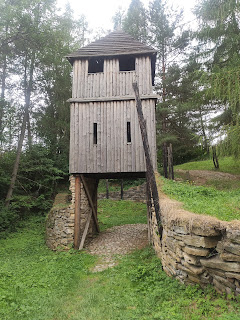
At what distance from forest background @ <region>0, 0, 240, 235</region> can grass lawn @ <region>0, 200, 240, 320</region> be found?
4.94m

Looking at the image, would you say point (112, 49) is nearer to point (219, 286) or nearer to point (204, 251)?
point (204, 251)

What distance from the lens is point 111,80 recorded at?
9.86 m

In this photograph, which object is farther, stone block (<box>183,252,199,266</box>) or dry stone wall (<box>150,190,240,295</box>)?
stone block (<box>183,252,199,266</box>)

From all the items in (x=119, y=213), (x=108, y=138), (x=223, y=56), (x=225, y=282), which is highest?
(x=223, y=56)

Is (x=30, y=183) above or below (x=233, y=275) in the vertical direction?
above

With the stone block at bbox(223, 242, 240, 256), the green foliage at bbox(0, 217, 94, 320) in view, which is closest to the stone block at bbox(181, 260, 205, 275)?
the stone block at bbox(223, 242, 240, 256)

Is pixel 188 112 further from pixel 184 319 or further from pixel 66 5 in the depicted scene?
pixel 184 319

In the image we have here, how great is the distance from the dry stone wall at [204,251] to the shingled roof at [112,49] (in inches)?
306

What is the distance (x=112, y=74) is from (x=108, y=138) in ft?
9.65

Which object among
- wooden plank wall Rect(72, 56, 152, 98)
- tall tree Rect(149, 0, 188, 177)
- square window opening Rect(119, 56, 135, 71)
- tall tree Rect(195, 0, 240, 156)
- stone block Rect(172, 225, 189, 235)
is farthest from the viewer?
tall tree Rect(149, 0, 188, 177)

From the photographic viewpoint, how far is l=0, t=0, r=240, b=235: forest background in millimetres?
10156

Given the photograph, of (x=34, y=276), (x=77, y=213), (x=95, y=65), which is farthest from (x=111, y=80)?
(x=34, y=276)

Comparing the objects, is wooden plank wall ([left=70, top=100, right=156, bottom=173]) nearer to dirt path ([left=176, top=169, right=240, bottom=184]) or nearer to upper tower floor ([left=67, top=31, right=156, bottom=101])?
upper tower floor ([left=67, top=31, right=156, bottom=101])

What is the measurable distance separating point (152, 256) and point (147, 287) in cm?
206
